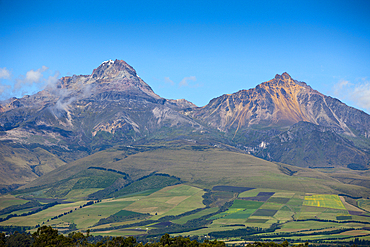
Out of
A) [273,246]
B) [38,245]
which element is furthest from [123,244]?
[273,246]

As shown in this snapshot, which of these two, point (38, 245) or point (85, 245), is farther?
point (85, 245)

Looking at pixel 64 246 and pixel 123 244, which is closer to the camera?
pixel 64 246

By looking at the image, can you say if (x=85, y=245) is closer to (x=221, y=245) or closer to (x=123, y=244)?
(x=123, y=244)

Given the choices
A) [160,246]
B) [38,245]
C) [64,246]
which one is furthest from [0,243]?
[160,246]

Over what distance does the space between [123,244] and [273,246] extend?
6752 centimetres

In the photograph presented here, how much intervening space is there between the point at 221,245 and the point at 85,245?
61.4 metres

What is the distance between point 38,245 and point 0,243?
18769 millimetres

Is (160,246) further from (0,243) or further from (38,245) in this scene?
(0,243)

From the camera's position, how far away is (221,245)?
17338cm

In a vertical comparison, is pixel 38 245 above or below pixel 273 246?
above

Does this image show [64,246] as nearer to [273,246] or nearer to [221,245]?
[221,245]

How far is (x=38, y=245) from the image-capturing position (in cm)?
17025

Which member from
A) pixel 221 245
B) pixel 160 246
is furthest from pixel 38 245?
pixel 221 245

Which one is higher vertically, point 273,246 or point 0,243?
point 0,243
